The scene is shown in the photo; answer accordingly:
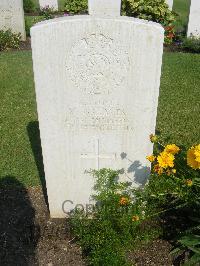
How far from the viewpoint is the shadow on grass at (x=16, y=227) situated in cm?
370

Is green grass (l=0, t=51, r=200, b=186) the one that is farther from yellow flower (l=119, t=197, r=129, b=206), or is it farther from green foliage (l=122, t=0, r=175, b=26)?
green foliage (l=122, t=0, r=175, b=26)

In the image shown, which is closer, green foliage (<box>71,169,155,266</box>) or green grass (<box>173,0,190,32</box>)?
green foliage (<box>71,169,155,266</box>)

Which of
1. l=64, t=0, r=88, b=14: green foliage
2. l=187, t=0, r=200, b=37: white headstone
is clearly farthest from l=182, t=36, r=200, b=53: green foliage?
l=64, t=0, r=88, b=14: green foliage

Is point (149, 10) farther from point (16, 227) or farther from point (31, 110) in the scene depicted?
point (16, 227)

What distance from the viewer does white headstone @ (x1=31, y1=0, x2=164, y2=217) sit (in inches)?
123

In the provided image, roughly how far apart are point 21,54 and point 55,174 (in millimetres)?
A: 6579

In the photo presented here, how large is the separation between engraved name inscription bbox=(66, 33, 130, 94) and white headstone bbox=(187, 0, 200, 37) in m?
7.84

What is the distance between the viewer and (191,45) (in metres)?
10.0

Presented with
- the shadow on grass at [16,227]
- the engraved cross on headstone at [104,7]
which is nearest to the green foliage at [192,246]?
the shadow on grass at [16,227]

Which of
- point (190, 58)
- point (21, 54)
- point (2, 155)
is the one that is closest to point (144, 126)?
point (2, 155)

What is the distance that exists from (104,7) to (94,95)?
2.48 feet

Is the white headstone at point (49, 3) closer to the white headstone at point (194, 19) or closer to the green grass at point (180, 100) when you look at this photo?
the white headstone at point (194, 19)

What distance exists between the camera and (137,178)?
388 cm

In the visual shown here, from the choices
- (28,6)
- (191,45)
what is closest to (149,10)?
(191,45)
